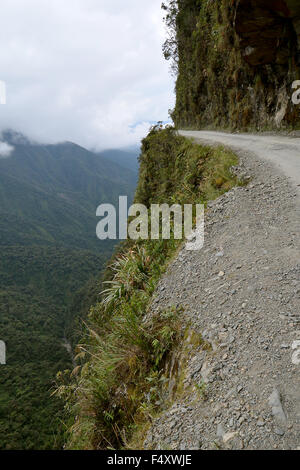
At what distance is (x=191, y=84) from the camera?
26891mm

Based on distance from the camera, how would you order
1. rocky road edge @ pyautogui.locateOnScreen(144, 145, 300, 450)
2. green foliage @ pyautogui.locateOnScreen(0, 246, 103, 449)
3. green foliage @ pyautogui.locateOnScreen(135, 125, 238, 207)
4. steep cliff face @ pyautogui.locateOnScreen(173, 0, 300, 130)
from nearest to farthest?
rocky road edge @ pyautogui.locateOnScreen(144, 145, 300, 450), green foliage @ pyautogui.locateOnScreen(135, 125, 238, 207), steep cliff face @ pyautogui.locateOnScreen(173, 0, 300, 130), green foliage @ pyautogui.locateOnScreen(0, 246, 103, 449)

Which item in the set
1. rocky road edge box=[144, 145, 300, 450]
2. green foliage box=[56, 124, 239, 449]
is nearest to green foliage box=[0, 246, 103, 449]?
green foliage box=[56, 124, 239, 449]

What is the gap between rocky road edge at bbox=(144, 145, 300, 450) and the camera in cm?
219

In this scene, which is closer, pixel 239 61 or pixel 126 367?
pixel 126 367

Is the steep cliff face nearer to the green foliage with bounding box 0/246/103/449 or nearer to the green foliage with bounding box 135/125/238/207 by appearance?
the green foliage with bounding box 135/125/238/207

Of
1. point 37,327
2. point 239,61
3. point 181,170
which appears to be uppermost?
point 239,61

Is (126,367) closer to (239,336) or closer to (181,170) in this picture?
(239,336)

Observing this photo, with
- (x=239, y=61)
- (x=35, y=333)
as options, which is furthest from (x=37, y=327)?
(x=239, y=61)

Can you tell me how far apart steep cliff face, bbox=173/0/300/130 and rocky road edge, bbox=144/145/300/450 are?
11.1 metres

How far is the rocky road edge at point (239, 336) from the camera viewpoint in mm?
2186

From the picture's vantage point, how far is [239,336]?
295cm

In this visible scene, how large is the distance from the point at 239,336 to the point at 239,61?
755 inches
